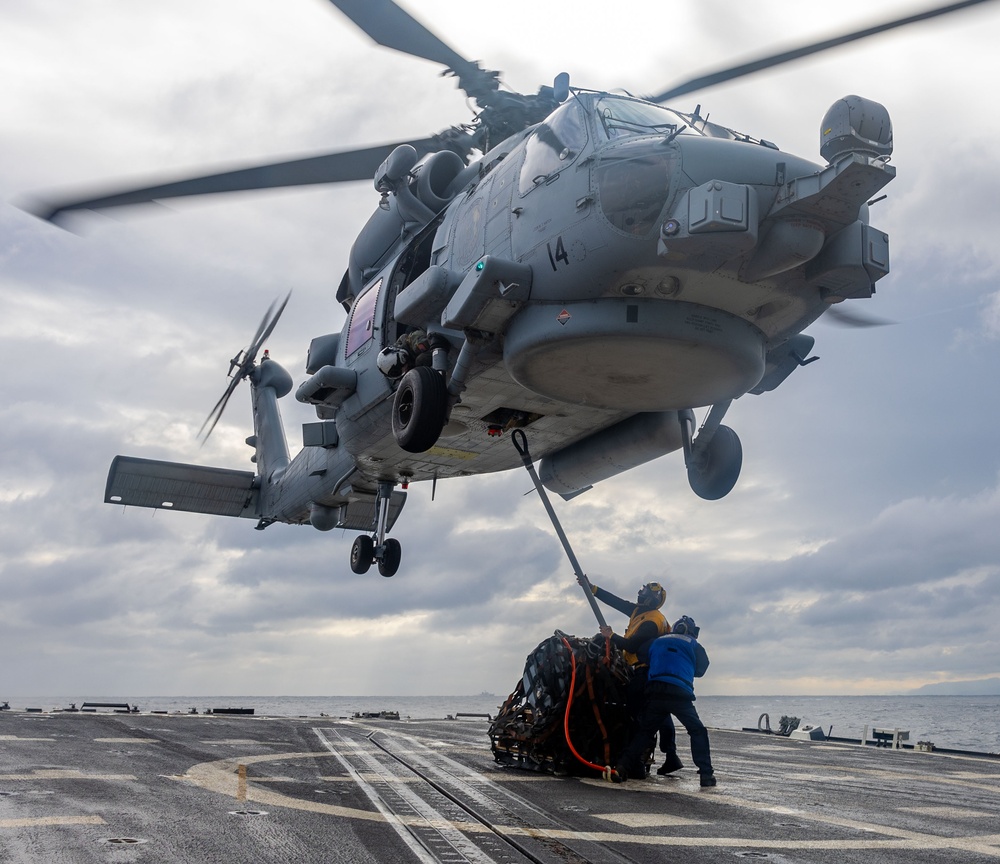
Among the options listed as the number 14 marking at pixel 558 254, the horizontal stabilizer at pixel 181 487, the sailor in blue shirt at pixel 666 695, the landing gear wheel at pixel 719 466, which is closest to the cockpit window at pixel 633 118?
the number 14 marking at pixel 558 254

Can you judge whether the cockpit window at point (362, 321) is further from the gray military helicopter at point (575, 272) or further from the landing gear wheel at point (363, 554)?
the landing gear wheel at point (363, 554)

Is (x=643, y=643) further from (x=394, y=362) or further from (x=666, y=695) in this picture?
(x=394, y=362)

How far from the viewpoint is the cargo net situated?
341 inches

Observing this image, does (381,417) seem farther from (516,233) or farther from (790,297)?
(790,297)

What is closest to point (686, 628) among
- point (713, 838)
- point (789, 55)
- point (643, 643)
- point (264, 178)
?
point (643, 643)

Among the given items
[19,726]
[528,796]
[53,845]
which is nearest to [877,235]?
[528,796]

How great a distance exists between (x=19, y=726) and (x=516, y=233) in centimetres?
927

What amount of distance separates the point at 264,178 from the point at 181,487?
930 cm

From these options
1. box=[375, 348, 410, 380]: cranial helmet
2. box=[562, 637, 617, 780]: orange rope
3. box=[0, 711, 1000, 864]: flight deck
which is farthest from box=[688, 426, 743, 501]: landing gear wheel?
box=[562, 637, 617, 780]: orange rope

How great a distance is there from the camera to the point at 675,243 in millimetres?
8570

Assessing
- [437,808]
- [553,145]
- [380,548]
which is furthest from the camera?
[380,548]

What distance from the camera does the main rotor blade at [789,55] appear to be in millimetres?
7707

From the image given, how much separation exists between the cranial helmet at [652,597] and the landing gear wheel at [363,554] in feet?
26.6

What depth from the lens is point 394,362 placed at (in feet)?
39.6
